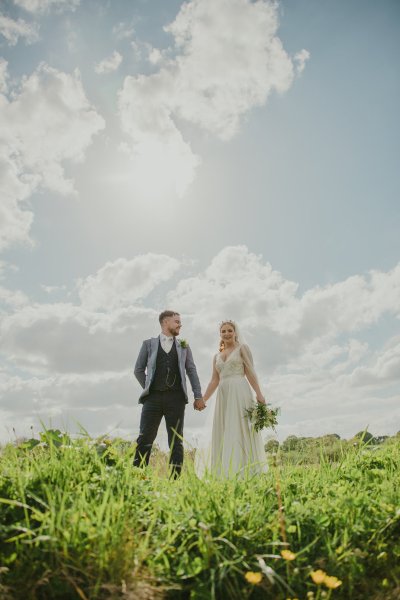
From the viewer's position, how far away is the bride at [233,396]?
28.3ft

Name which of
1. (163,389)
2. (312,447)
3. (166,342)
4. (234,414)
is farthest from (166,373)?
(312,447)

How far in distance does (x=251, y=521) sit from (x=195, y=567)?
557 millimetres

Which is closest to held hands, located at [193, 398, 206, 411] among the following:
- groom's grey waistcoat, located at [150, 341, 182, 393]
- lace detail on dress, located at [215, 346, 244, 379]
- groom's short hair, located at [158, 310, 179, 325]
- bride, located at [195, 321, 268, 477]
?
groom's grey waistcoat, located at [150, 341, 182, 393]

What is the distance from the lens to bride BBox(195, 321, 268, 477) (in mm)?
8617

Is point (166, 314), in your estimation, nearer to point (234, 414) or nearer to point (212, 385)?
point (212, 385)

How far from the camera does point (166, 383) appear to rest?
27.6 ft

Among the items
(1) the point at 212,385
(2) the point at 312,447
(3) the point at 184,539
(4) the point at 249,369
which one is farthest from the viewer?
(1) the point at 212,385

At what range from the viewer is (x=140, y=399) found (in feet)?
28.1

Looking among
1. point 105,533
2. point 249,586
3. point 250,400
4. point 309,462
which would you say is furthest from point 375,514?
point 250,400

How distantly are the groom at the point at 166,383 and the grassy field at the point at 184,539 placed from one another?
4.28 metres

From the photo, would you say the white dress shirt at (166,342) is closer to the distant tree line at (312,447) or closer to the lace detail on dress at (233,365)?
the lace detail on dress at (233,365)

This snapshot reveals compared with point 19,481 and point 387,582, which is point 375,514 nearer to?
point 387,582

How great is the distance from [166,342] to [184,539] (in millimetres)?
5814

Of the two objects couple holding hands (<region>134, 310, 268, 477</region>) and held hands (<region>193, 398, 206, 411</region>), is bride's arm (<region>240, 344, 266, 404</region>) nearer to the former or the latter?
couple holding hands (<region>134, 310, 268, 477</region>)
